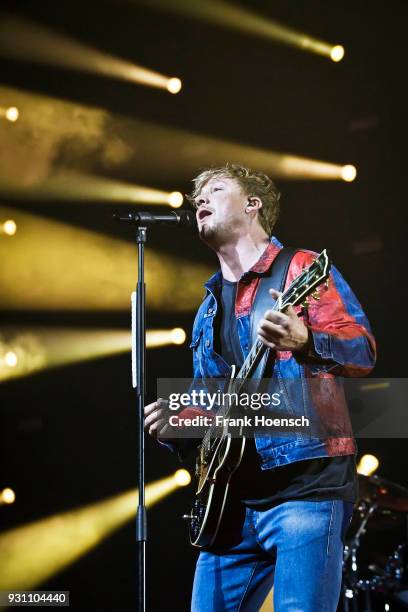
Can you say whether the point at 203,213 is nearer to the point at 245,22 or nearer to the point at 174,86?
the point at 174,86

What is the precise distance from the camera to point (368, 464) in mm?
4070

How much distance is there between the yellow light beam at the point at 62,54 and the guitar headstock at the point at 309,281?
8.01 ft

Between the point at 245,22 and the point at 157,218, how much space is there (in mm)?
2006

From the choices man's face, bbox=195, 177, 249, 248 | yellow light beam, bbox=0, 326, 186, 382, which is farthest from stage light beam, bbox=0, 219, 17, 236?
man's face, bbox=195, 177, 249, 248

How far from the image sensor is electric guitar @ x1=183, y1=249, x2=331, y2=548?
7.13 feet

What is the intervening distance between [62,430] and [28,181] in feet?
4.51

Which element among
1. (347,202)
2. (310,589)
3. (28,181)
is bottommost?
(310,589)

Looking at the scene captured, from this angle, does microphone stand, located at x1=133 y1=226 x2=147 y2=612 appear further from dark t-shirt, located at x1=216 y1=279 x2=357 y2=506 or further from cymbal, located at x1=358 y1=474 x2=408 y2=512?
cymbal, located at x1=358 y1=474 x2=408 y2=512

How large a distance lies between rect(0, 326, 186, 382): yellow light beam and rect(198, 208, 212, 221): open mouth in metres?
1.36

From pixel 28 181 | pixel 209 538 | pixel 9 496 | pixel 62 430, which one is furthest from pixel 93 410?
pixel 209 538

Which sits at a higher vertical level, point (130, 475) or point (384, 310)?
point (384, 310)

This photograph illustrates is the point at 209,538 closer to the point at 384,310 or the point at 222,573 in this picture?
the point at 222,573

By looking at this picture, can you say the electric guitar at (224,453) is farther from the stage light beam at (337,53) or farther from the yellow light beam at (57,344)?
the stage light beam at (337,53)

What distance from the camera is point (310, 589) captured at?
81.7 inches
